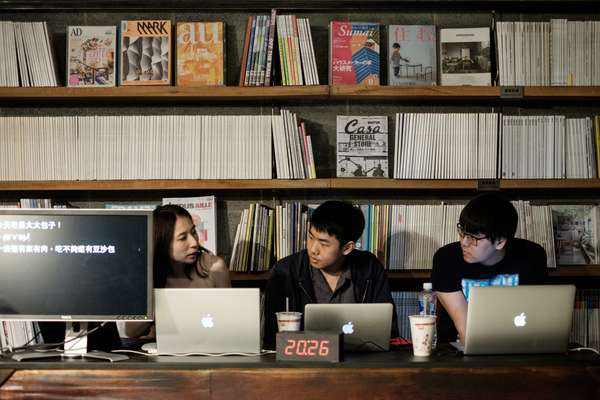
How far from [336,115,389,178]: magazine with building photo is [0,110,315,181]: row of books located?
0.55ft

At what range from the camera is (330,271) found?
3.31 m

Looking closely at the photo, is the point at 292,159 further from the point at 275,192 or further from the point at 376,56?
the point at 376,56

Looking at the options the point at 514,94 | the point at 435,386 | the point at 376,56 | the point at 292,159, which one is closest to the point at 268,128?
the point at 292,159

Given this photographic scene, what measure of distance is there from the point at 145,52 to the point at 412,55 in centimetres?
123

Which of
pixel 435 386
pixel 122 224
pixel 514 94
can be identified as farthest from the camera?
pixel 514 94

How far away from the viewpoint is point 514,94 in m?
3.67

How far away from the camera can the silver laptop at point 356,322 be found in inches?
98.9

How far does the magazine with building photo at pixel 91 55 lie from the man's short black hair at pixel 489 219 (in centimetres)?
174

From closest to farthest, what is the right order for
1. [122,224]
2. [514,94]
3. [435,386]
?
[435,386]
[122,224]
[514,94]

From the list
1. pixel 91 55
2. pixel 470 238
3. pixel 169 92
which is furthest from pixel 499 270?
pixel 91 55

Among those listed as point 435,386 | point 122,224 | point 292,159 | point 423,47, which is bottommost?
point 435,386

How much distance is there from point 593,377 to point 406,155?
1.63m

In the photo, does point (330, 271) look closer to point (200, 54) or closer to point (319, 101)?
point (319, 101)

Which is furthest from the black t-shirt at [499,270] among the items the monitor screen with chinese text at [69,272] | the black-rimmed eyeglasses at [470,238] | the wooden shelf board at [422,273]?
the monitor screen with chinese text at [69,272]
